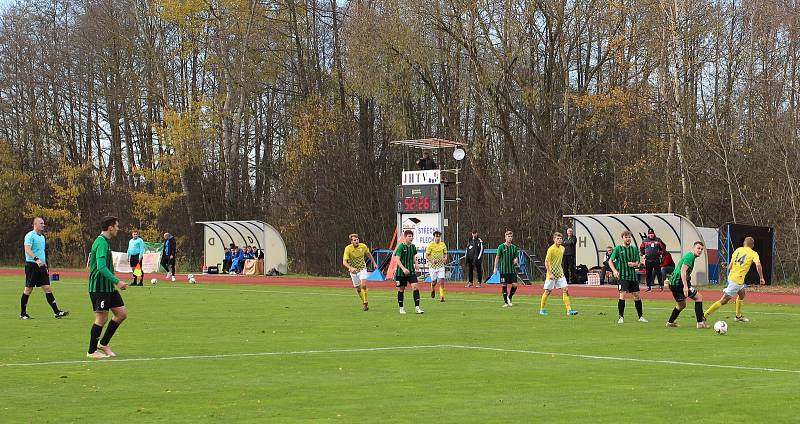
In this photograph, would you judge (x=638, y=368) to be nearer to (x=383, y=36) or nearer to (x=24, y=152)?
(x=383, y=36)

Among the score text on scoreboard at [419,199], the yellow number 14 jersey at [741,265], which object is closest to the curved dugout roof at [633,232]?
the score text on scoreboard at [419,199]

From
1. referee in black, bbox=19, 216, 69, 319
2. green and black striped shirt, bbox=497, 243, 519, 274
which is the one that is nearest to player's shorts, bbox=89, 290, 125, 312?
referee in black, bbox=19, 216, 69, 319

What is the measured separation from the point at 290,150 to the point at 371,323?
34534 mm

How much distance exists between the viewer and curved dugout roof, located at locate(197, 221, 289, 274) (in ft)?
175

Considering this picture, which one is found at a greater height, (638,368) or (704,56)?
(704,56)

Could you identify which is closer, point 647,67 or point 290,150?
point 647,67

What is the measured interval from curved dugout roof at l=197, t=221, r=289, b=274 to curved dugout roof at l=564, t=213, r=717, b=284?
47.7 ft

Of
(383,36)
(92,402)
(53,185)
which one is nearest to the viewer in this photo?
(92,402)

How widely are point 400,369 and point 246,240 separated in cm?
4162

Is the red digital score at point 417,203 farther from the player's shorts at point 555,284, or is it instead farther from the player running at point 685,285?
the player running at point 685,285

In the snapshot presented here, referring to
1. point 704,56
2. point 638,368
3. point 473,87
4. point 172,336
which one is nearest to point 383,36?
point 473,87

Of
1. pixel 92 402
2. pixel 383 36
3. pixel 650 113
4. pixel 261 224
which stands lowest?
pixel 92 402

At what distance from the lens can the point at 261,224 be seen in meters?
53.7

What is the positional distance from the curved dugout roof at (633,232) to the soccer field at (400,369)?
1225 centimetres
